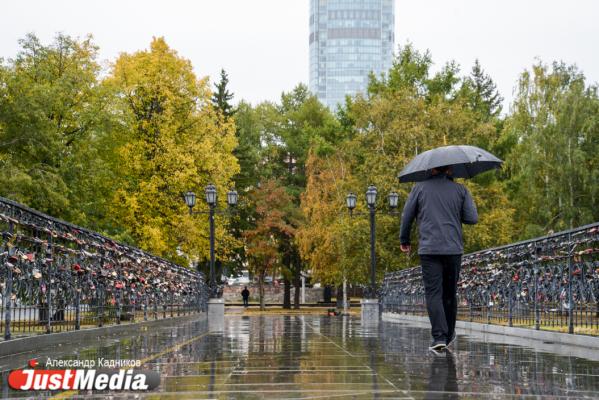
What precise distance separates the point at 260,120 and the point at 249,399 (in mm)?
65461

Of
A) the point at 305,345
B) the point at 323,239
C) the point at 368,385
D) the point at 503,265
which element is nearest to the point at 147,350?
the point at 305,345

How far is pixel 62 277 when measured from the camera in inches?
464

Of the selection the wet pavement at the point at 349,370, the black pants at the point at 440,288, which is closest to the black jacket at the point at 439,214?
the black pants at the point at 440,288

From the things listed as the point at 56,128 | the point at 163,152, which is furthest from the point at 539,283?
the point at 163,152

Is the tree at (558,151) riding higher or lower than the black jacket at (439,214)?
higher

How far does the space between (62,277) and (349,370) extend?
5.78 metres

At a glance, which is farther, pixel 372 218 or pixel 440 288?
pixel 372 218

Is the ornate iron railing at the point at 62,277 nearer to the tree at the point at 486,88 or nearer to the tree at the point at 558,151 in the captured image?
the tree at the point at 558,151

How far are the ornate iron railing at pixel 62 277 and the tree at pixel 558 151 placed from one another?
2809 cm

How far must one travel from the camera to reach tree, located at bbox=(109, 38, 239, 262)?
35.1 m

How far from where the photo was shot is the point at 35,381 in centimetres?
627

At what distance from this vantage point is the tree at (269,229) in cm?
5522

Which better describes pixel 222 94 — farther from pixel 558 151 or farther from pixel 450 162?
pixel 450 162

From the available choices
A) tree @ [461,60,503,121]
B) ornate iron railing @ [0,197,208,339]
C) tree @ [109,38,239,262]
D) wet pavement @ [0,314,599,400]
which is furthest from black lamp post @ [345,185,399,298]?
tree @ [461,60,503,121]
